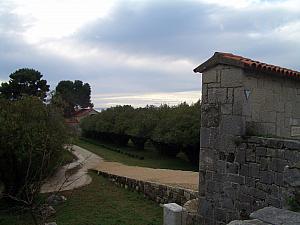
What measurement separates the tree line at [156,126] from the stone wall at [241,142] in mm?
15108

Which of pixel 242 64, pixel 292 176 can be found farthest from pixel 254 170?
pixel 242 64

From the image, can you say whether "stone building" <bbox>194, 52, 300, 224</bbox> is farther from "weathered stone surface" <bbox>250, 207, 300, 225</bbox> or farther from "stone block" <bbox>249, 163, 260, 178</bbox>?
"weathered stone surface" <bbox>250, 207, 300, 225</bbox>

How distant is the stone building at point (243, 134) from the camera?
6.44 metres

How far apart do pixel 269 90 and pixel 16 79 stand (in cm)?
4889

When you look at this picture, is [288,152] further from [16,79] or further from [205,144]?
[16,79]

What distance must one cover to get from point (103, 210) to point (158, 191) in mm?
2535

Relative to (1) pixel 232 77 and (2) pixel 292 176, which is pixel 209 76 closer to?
(1) pixel 232 77

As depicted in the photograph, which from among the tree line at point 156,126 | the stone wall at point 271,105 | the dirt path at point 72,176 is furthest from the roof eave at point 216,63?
the tree line at point 156,126

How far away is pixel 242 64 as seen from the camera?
22.5ft

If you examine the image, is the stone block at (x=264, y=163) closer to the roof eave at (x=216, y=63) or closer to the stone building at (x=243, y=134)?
the stone building at (x=243, y=134)

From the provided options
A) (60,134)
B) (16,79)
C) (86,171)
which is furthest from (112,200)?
(16,79)

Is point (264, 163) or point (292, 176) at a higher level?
point (264, 163)

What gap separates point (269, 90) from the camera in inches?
296

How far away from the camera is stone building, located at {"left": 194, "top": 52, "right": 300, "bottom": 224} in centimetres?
644
